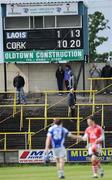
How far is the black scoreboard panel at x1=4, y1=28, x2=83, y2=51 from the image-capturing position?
4050 cm

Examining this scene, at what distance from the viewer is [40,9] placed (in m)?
41.5

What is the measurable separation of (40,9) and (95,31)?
40.7 m

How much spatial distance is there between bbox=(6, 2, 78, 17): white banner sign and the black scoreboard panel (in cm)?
119

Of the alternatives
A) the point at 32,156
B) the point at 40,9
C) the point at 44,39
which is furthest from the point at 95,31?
the point at 32,156

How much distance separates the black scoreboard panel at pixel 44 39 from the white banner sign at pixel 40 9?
119cm

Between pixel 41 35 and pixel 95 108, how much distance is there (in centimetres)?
580

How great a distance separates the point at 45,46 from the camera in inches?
1610

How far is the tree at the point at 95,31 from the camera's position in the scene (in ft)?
264

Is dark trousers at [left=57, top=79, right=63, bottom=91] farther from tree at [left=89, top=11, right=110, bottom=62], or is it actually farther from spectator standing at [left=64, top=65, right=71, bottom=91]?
tree at [left=89, top=11, right=110, bottom=62]

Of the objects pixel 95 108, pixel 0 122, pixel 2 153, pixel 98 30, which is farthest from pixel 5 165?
pixel 98 30

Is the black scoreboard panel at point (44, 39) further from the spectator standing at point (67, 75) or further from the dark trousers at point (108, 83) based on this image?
the dark trousers at point (108, 83)

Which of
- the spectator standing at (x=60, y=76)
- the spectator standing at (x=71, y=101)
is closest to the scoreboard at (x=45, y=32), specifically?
the spectator standing at (x=60, y=76)

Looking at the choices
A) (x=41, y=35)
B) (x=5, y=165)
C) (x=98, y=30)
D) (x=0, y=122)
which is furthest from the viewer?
(x=98, y=30)

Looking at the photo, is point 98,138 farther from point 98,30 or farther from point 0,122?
point 98,30
